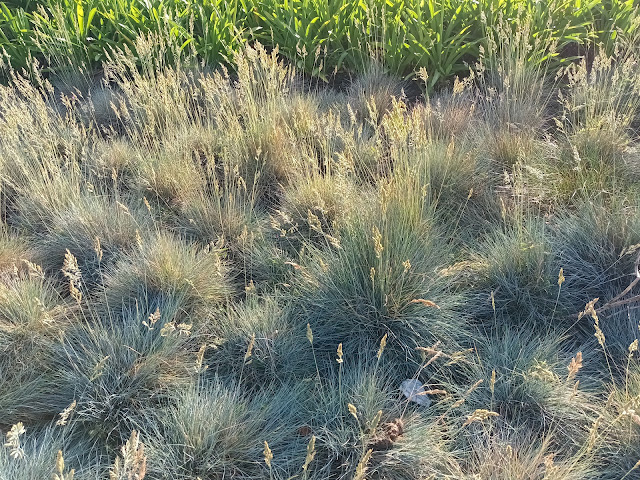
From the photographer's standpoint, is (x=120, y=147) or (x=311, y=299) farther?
(x=120, y=147)

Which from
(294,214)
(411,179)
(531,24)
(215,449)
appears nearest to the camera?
(215,449)

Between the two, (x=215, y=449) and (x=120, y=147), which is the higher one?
(x=120, y=147)

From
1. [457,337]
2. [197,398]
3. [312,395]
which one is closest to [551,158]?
[457,337]

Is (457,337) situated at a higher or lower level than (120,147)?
lower

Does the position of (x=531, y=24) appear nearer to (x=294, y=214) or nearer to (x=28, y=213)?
(x=294, y=214)

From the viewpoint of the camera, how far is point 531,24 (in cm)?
414

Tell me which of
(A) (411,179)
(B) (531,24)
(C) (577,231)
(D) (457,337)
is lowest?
(D) (457,337)

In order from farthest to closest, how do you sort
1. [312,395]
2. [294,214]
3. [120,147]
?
[120,147] → [294,214] → [312,395]

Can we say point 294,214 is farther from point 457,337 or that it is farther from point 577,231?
point 577,231

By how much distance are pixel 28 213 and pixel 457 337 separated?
2630 millimetres

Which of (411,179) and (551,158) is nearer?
(411,179)

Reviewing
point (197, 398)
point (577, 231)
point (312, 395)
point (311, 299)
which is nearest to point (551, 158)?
point (577, 231)

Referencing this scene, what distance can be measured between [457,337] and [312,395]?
711 mm

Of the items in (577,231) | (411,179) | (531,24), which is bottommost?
(577,231)
